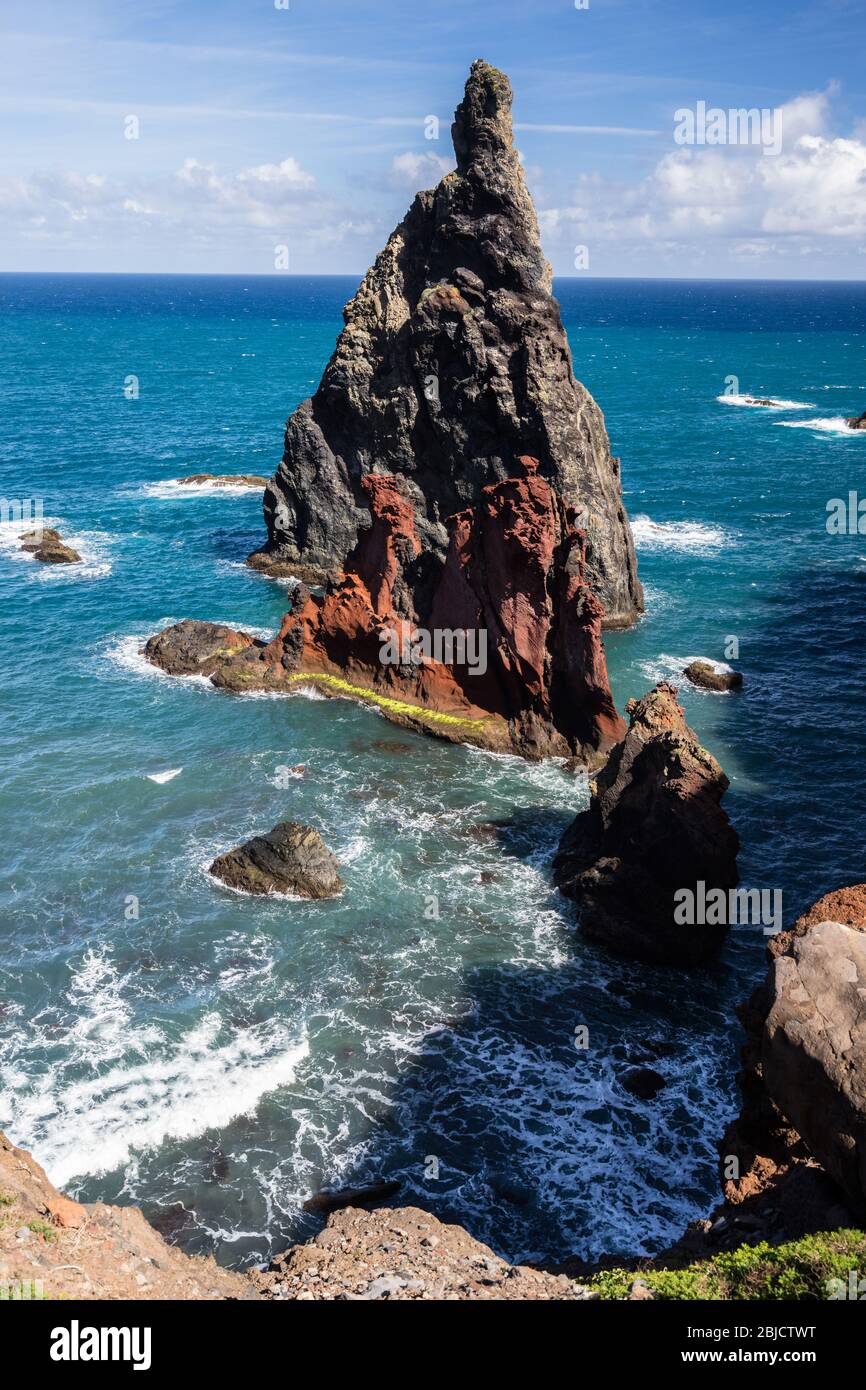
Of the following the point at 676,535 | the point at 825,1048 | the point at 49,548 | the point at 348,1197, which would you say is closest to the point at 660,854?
the point at 348,1197

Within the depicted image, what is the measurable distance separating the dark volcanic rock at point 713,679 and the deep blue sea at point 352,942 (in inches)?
51.2

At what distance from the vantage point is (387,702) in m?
57.0

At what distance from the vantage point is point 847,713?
184ft

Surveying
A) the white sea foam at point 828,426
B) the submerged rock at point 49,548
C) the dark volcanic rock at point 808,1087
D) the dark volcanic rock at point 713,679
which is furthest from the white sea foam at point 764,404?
the dark volcanic rock at point 808,1087

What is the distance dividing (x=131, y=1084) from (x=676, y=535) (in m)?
71.0

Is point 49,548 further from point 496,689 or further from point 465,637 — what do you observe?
point 496,689

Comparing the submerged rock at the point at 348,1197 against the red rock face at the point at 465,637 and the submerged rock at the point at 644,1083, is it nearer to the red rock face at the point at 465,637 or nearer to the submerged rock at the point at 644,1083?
the submerged rock at the point at 644,1083

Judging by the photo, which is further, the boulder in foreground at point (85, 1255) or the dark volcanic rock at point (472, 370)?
the dark volcanic rock at point (472, 370)

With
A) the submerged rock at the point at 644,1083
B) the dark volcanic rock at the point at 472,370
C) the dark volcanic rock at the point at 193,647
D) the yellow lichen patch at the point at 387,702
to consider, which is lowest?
the submerged rock at the point at 644,1083

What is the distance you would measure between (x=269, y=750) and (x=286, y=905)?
13302mm

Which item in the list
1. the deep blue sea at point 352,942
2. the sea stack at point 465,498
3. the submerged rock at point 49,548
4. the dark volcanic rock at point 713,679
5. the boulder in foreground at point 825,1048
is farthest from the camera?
the submerged rock at point 49,548

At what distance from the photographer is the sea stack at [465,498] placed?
51344 millimetres

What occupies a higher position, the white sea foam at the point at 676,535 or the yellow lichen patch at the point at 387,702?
the white sea foam at the point at 676,535
